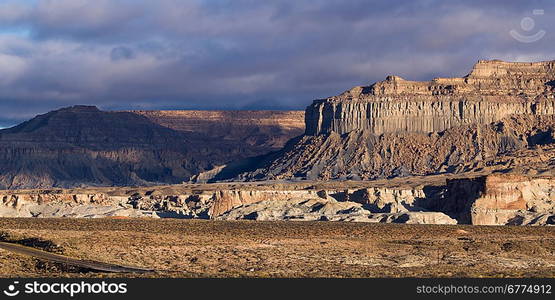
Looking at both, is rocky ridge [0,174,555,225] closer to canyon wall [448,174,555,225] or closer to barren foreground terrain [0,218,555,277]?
canyon wall [448,174,555,225]

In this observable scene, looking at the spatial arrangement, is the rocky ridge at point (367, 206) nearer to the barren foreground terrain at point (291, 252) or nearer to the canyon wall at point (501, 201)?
the canyon wall at point (501, 201)

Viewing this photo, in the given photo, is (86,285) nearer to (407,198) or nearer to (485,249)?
(485,249)

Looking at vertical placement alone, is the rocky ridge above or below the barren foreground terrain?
below

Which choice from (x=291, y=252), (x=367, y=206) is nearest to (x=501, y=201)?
(x=367, y=206)

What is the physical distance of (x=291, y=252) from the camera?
63188mm

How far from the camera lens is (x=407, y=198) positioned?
14688 cm

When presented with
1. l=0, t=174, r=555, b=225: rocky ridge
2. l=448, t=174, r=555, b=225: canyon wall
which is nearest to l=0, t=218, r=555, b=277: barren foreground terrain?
l=448, t=174, r=555, b=225: canyon wall

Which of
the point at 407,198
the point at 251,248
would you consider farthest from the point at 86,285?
the point at 407,198

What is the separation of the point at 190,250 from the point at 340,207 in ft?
221

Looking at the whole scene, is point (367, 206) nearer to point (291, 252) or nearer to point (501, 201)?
point (501, 201)

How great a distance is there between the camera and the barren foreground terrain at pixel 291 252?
50188 mm

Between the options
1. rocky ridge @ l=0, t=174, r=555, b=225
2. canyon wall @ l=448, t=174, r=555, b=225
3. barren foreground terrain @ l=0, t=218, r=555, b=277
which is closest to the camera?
barren foreground terrain @ l=0, t=218, r=555, b=277

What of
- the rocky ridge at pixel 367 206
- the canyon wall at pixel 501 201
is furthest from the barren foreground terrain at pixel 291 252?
the rocky ridge at pixel 367 206

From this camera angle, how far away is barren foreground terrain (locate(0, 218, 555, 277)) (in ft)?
165
